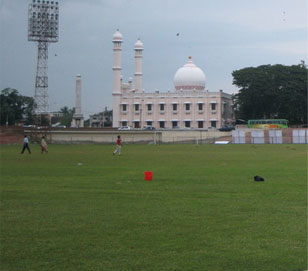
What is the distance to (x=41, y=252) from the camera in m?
9.80

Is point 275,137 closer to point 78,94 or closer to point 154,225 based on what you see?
point 78,94

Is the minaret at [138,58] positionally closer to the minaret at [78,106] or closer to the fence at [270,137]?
the minaret at [78,106]

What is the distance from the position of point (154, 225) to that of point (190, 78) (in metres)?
98.5

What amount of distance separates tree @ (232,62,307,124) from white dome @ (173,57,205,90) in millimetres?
11571

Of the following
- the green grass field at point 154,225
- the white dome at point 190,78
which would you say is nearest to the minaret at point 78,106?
the white dome at point 190,78

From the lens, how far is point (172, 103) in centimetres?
10694

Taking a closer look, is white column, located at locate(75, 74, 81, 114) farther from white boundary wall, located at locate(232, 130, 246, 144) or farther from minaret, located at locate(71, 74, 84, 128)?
white boundary wall, located at locate(232, 130, 246, 144)

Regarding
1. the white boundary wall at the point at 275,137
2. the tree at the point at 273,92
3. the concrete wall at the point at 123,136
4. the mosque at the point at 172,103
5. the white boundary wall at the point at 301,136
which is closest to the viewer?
the white boundary wall at the point at 301,136

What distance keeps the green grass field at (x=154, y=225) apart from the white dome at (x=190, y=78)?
89578mm

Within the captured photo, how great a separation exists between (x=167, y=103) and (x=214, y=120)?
829 cm

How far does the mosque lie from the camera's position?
347 ft

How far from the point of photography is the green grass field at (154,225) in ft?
30.2

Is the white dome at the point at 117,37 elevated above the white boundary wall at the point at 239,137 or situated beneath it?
elevated above

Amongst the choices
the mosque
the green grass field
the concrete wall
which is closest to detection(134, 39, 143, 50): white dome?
the mosque
